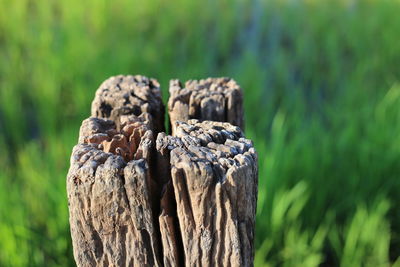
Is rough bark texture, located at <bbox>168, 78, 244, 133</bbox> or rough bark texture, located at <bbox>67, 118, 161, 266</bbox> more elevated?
rough bark texture, located at <bbox>168, 78, 244, 133</bbox>

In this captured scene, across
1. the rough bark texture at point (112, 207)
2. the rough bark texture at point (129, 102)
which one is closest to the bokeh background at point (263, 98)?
the rough bark texture at point (129, 102)

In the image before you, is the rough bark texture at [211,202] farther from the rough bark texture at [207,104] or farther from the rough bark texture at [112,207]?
the rough bark texture at [207,104]

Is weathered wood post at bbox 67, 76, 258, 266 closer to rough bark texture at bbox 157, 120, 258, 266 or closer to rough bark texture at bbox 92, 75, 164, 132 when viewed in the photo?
rough bark texture at bbox 157, 120, 258, 266

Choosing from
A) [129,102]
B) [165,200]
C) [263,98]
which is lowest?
[263,98]

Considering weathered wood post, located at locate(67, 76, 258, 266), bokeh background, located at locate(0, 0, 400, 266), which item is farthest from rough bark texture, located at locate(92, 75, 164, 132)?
bokeh background, located at locate(0, 0, 400, 266)

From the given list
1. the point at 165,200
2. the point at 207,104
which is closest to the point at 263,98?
the point at 207,104

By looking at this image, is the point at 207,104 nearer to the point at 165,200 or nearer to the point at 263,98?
the point at 165,200

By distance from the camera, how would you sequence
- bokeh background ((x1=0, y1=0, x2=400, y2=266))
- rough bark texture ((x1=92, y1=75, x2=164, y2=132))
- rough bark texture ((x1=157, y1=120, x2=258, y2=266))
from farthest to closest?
bokeh background ((x1=0, y1=0, x2=400, y2=266)), rough bark texture ((x1=92, y1=75, x2=164, y2=132)), rough bark texture ((x1=157, y1=120, x2=258, y2=266))
